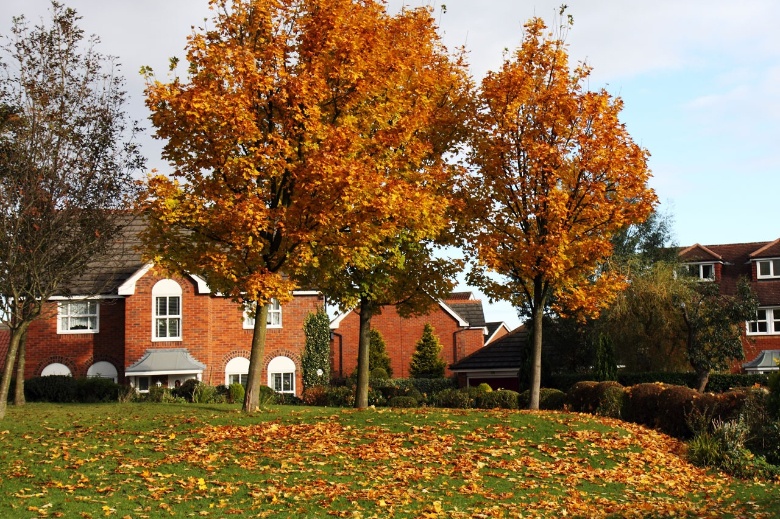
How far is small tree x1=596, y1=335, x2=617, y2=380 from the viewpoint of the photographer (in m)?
35.9

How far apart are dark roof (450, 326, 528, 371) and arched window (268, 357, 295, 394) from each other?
10172 millimetres

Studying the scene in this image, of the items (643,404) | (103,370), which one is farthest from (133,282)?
(643,404)

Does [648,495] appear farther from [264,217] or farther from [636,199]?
[636,199]

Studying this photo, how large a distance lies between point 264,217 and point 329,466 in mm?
6109

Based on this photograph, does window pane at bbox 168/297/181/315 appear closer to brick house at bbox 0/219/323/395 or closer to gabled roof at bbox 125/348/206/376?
brick house at bbox 0/219/323/395

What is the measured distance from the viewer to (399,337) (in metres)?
51.9

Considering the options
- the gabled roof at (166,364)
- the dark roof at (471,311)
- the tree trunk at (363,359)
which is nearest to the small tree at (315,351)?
the gabled roof at (166,364)

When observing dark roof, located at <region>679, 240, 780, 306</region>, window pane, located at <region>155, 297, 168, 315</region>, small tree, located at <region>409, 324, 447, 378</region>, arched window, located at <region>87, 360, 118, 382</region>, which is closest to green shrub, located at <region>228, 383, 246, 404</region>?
window pane, located at <region>155, 297, 168, 315</region>

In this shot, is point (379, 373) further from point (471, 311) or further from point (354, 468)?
point (354, 468)

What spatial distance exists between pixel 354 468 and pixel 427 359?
34.8 meters

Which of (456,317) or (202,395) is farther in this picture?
(456,317)

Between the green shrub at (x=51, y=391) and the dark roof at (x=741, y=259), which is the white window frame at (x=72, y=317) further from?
the dark roof at (x=741, y=259)

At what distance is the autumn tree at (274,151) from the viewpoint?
1838 cm

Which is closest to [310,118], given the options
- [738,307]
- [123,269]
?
[123,269]
